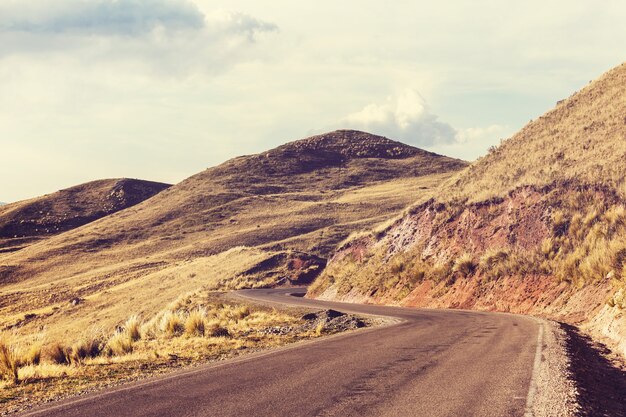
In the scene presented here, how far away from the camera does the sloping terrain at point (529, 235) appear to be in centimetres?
2395

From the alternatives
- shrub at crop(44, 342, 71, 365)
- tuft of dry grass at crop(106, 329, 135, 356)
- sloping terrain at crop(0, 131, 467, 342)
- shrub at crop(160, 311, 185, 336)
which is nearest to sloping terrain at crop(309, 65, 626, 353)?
tuft of dry grass at crop(106, 329, 135, 356)

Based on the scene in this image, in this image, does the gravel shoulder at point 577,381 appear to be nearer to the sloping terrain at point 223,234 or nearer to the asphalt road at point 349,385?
the asphalt road at point 349,385

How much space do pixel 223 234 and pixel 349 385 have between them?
295 feet

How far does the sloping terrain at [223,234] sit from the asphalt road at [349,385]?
36.1 metres

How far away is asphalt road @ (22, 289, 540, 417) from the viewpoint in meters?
7.75

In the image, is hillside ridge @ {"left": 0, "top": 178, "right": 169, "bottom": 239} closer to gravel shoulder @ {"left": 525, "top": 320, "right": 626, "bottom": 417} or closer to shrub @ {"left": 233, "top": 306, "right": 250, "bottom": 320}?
shrub @ {"left": 233, "top": 306, "right": 250, "bottom": 320}

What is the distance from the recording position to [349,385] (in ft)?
30.2

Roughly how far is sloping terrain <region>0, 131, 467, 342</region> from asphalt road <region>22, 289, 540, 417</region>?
3615cm

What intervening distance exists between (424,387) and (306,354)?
15.3 ft

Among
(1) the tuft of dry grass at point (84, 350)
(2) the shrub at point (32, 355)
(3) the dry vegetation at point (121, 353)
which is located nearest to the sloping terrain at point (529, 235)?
(3) the dry vegetation at point (121, 353)

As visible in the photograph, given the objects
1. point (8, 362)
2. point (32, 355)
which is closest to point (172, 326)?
point (32, 355)

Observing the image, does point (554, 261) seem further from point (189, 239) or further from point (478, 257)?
point (189, 239)

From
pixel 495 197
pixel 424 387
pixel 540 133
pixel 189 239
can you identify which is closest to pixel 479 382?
pixel 424 387

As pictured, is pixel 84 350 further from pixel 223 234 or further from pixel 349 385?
pixel 223 234
